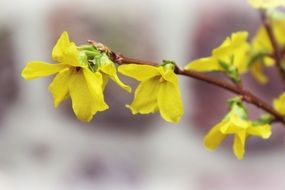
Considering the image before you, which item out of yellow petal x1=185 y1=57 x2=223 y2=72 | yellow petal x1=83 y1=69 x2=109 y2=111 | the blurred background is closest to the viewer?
yellow petal x1=83 y1=69 x2=109 y2=111

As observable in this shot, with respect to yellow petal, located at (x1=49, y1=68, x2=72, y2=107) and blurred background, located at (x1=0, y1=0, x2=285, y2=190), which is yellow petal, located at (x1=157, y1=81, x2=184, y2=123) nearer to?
yellow petal, located at (x1=49, y1=68, x2=72, y2=107)

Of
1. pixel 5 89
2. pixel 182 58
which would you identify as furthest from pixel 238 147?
pixel 5 89

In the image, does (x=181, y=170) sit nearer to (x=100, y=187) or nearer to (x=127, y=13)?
(x=100, y=187)

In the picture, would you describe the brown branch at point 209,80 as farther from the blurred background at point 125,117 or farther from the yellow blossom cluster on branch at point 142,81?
the blurred background at point 125,117

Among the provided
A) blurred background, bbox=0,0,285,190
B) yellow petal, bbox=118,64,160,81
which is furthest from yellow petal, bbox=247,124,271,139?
blurred background, bbox=0,0,285,190

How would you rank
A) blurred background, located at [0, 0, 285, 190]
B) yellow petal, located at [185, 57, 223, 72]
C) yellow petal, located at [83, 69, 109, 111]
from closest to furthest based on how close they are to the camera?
yellow petal, located at [83, 69, 109, 111], yellow petal, located at [185, 57, 223, 72], blurred background, located at [0, 0, 285, 190]

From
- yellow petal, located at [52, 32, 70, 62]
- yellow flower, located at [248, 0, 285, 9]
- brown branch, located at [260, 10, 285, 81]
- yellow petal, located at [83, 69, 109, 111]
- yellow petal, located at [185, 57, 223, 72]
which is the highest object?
yellow flower, located at [248, 0, 285, 9]

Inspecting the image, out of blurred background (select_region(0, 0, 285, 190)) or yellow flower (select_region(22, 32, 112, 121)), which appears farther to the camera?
blurred background (select_region(0, 0, 285, 190))
